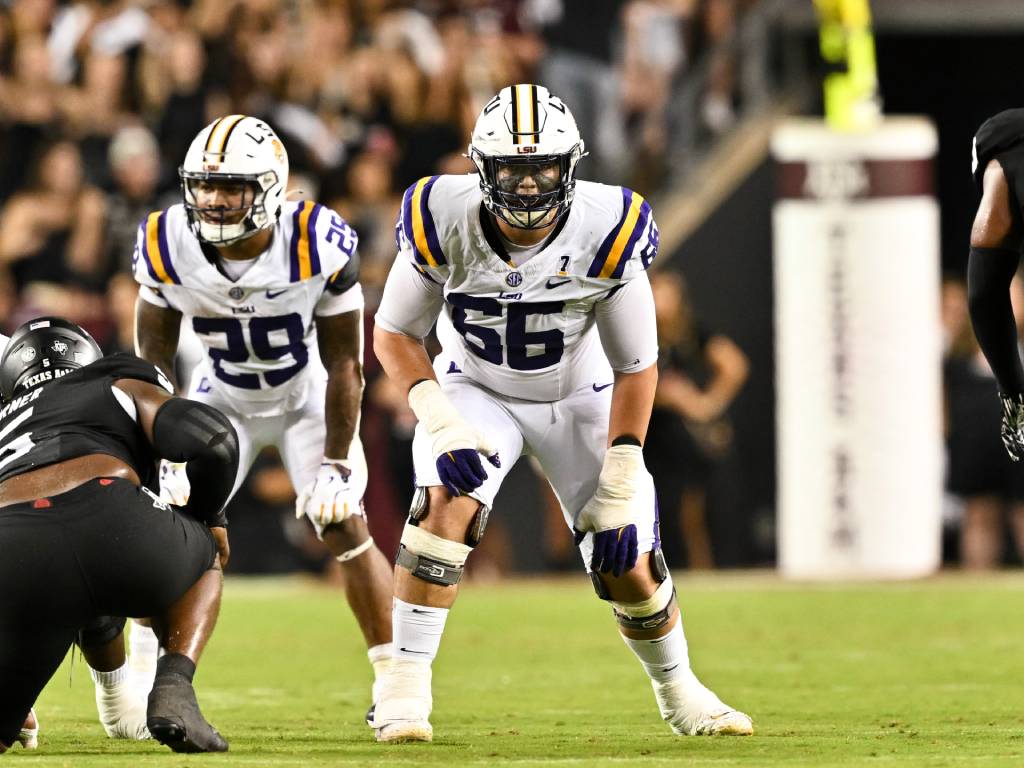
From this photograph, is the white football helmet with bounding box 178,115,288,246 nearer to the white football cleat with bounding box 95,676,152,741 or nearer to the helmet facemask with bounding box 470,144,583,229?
the helmet facemask with bounding box 470,144,583,229

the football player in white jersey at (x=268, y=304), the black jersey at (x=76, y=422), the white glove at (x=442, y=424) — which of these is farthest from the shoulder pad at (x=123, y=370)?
the football player in white jersey at (x=268, y=304)

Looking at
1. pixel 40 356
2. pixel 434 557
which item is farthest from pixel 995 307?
pixel 40 356

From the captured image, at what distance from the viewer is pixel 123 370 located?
477cm

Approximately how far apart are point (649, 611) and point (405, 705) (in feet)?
2.52

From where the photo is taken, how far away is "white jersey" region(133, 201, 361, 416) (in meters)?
5.88

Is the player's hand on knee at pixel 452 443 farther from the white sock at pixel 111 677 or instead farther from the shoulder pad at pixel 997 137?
the shoulder pad at pixel 997 137

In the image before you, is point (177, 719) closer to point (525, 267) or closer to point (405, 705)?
point (405, 705)

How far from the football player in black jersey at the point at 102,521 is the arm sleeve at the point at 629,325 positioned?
3.93 feet

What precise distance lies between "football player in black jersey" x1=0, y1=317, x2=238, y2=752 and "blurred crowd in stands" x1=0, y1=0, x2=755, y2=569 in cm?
657

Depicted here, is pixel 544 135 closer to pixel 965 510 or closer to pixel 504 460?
pixel 504 460

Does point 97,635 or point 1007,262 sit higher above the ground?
point 1007,262

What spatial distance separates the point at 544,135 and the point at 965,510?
8319 mm

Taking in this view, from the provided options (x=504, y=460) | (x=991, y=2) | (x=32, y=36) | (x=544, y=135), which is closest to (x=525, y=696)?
(x=504, y=460)

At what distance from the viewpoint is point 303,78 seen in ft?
41.9
